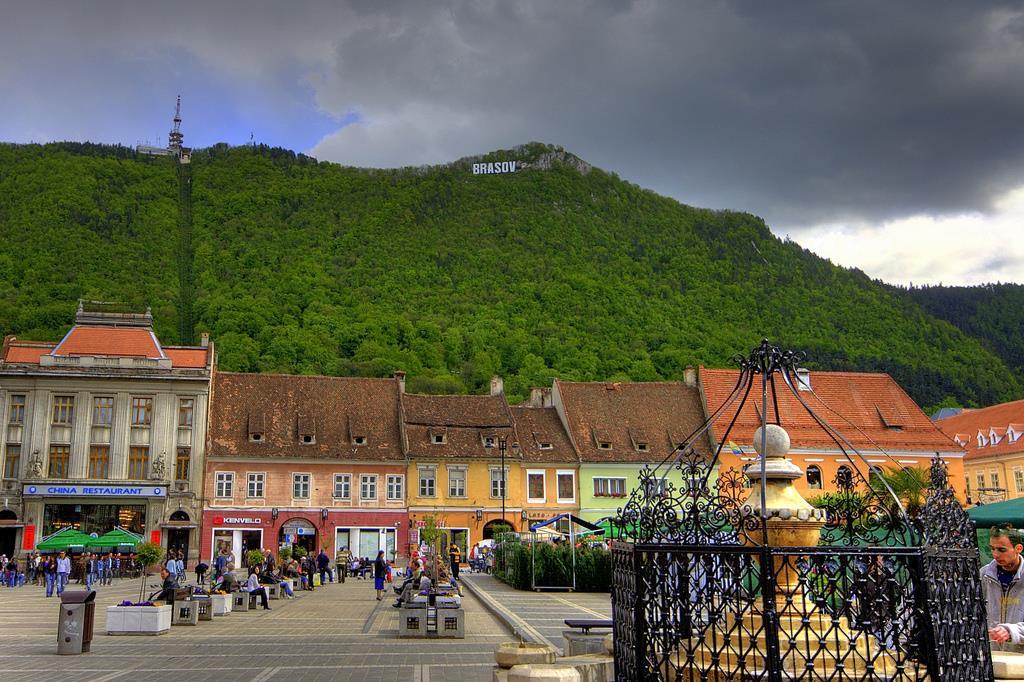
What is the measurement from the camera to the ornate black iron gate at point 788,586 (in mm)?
6445

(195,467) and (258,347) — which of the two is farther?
(258,347)

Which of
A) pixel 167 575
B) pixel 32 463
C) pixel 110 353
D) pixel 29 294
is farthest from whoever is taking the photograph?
pixel 29 294

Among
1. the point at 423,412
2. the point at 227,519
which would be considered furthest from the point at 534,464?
the point at 227,519

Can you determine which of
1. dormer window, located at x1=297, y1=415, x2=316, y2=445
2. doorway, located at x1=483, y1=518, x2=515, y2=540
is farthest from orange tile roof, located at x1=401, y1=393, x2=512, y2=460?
dormer window, located at x1=297, y1=415, x2=316, y2=445

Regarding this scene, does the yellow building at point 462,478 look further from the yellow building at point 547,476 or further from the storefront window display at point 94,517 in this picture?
the storefront window display at point 94,517

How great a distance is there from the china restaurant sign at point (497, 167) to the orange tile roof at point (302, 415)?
3421 inches

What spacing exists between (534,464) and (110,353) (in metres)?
22.6

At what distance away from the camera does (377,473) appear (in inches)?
1881

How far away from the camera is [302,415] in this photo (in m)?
49.7

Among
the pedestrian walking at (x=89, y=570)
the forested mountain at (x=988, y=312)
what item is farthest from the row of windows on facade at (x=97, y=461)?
the forested mountain at (x=988, y=312)

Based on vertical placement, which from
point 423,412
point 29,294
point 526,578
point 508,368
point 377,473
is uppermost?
point 29,294

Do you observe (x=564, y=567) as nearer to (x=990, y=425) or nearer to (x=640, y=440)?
(x=640, y=440)

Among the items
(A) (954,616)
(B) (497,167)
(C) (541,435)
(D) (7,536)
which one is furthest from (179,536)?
(B) (497,167)

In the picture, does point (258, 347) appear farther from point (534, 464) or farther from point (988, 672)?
point (988, 672)
